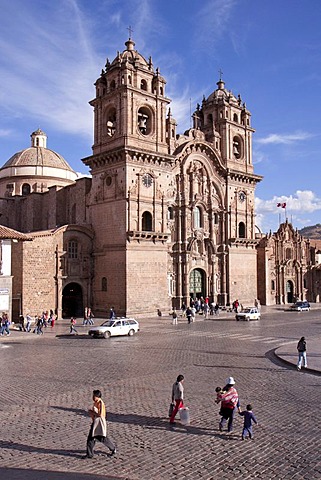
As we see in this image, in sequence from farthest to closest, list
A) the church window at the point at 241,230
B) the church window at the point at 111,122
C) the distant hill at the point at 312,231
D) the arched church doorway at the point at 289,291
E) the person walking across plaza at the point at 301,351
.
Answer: the distant hill at the point at 312,231, the arched church doorway at the point at 289,291, the church window at the point at 241,230, the church window at the point at 111,122, the person walking across plaza at the point at 301,351

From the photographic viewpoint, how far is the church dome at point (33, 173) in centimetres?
5414

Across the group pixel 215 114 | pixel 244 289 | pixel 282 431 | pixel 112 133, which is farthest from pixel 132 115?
pixel 282 431

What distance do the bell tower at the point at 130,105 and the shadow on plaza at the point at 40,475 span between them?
108 feet

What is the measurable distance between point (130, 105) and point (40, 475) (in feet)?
116

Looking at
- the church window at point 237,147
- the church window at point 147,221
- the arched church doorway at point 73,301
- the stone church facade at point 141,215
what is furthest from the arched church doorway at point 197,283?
the church window at point 237,147

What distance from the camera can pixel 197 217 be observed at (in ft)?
156

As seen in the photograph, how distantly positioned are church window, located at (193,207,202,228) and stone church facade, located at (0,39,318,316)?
120 mm

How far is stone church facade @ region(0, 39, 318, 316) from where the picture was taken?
3884cm

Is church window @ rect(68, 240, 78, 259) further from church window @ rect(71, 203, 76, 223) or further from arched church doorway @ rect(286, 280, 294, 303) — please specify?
arched church doorway @ rect(286, 280, 294, 303)

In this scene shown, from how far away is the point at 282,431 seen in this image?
1108 cm

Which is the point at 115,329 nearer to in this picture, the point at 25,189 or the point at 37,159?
the point at 25,189

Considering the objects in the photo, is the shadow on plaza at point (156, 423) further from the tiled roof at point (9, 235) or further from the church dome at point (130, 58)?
the church dome at point (130, 58)

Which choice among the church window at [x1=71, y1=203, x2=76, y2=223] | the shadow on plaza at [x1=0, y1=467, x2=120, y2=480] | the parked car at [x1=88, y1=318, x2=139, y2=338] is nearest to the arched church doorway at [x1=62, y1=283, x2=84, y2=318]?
the church window at [x1=71, y1=203, x2=76, y2=223]

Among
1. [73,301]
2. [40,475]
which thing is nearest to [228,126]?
[73,301]
